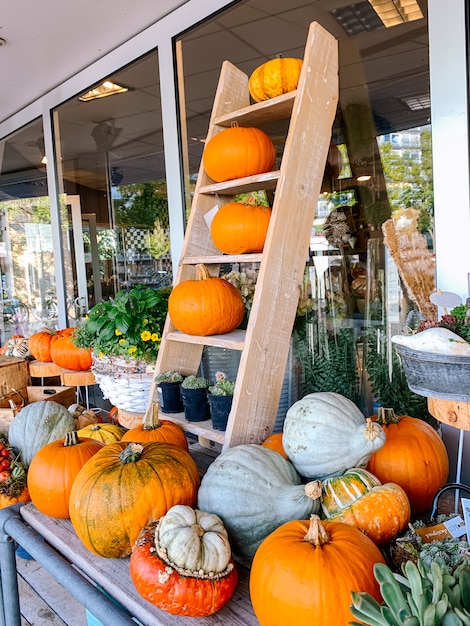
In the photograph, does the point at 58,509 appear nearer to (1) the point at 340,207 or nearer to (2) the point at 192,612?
(2) the point at 192,612

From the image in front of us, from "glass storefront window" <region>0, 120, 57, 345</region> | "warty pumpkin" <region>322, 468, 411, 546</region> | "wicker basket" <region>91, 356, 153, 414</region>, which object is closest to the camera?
"warty pumpkin" <region>322, 468, 411, 546</region>

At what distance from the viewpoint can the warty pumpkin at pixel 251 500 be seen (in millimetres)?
1062

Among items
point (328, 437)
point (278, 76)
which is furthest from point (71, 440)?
point (278, 76)

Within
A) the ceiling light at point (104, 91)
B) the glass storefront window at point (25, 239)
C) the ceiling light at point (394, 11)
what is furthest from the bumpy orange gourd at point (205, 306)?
the glass storefront window at point (25, 239)

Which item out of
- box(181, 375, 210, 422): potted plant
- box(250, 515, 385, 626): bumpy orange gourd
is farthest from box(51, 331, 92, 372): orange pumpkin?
box(250, 515, 385, 626): bumpy orange gourd

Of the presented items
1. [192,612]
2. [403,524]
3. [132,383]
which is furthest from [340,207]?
[192,612]

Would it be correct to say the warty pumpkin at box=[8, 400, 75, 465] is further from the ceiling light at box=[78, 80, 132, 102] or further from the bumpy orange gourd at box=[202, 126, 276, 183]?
the ceiling light at box=[78, 80, 132, 102]

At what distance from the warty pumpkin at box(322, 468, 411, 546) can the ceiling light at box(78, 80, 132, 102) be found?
293 centimetres

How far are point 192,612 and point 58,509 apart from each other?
0.61m

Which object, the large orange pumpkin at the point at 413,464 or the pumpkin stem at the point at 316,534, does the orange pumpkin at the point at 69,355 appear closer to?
the large orange pumpkin at the point at 413,464

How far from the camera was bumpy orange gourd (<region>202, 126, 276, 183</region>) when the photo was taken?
1.59 m

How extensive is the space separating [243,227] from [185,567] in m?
0.96

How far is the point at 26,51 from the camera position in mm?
2891

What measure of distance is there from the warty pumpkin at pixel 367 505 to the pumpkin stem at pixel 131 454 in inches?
17.3
